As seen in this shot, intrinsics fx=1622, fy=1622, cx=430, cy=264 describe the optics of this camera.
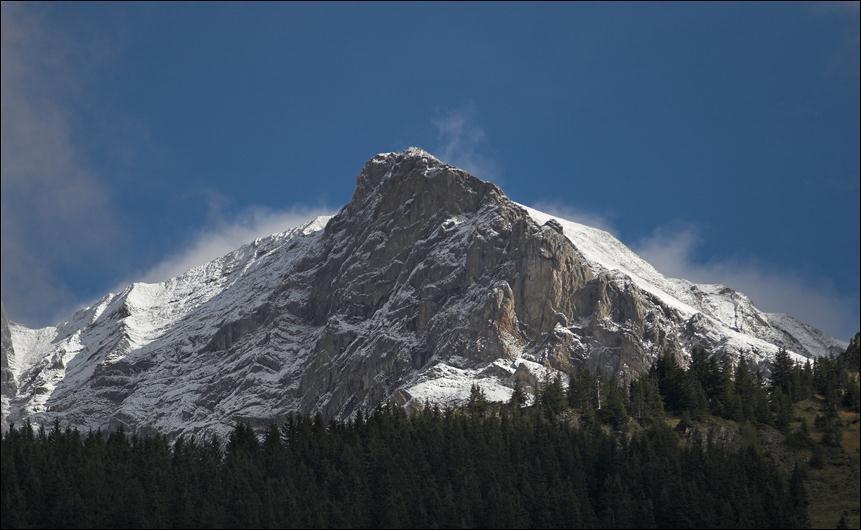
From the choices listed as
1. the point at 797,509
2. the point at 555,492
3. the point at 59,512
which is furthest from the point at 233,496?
the point at 797,509

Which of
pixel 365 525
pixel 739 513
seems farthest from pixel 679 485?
pixel 365 525

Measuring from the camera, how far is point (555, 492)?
199 m

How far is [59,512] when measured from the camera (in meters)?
185

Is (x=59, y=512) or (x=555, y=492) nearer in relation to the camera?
(x=59, y=512)

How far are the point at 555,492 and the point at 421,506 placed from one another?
17.2 metres

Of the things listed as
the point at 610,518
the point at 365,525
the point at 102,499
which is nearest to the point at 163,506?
Answer: the point at 102,499

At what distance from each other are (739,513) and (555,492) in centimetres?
2257

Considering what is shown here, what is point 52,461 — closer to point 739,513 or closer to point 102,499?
point 102,499

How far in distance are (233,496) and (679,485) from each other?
2137 inches

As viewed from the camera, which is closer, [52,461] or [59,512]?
[59,512]

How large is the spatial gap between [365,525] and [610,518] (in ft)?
95.7

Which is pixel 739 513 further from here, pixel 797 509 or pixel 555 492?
pixel 555 492

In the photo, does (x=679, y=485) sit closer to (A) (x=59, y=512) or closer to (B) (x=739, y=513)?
(B) (x=739, y=513)

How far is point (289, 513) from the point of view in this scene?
188000 millimetres
